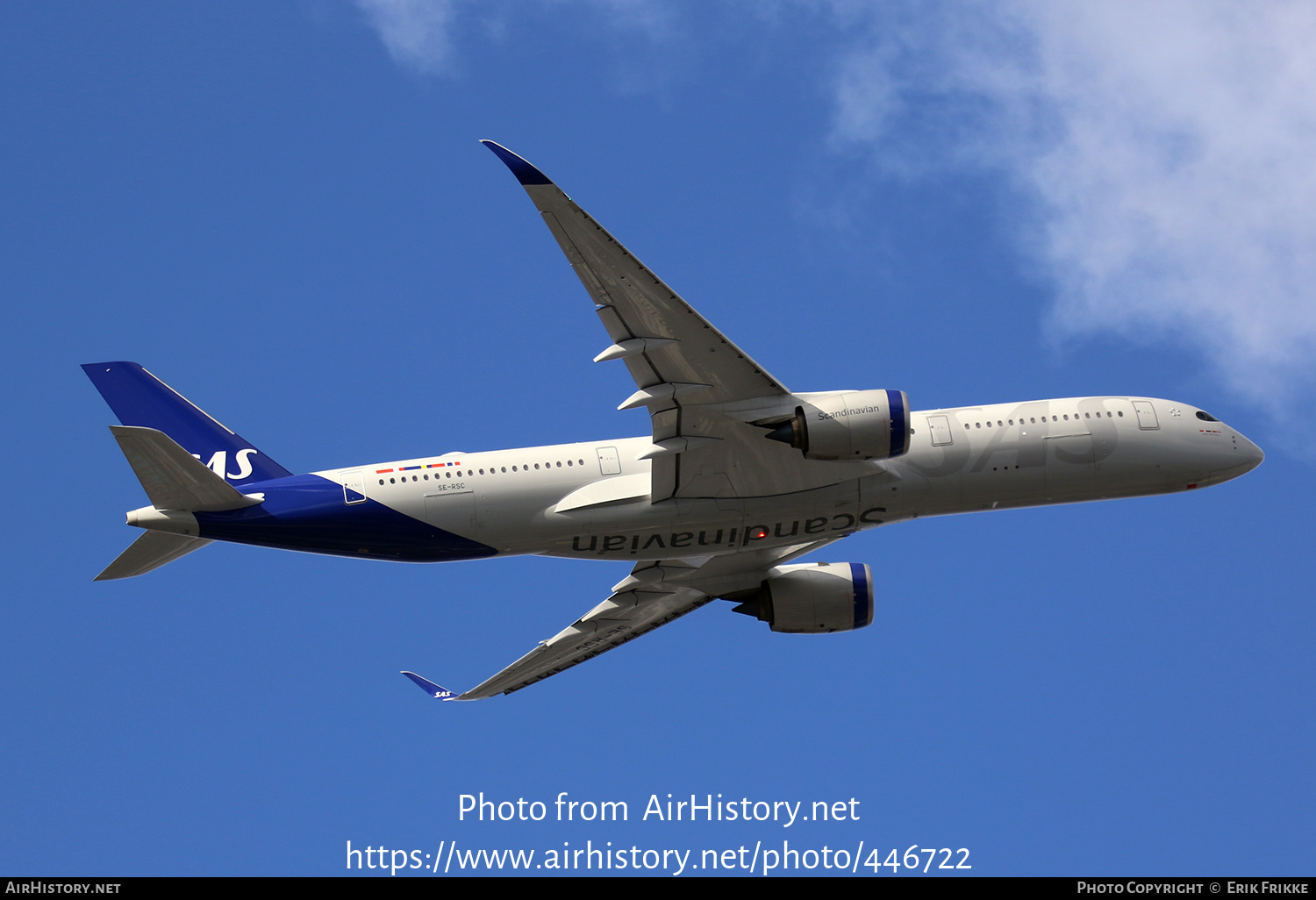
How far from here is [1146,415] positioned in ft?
113

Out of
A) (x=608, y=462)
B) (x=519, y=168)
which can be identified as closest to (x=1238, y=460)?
(x=608, y=462)

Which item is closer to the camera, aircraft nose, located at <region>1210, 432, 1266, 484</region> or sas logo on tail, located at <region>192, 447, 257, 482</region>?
sas logo on tail, located at <region>192, 447, 257, 482</region>

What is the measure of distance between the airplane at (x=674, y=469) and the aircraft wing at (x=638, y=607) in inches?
137

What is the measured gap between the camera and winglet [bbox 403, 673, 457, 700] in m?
40.4

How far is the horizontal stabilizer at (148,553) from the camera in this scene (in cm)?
3209

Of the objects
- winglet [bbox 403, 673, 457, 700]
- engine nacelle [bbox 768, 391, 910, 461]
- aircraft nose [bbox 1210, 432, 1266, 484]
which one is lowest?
winglet [bbox 403, 673, 457, 700]

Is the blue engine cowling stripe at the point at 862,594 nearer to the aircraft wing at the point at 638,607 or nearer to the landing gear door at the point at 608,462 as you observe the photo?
the aircraft wing at the point at 638,607

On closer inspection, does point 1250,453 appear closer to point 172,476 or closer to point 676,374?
point 676,374

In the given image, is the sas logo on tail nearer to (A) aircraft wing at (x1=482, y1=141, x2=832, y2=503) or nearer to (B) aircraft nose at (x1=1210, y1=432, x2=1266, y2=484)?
(A) aircraft wing at (x1=482, y1=141, x2=832, y2=503)

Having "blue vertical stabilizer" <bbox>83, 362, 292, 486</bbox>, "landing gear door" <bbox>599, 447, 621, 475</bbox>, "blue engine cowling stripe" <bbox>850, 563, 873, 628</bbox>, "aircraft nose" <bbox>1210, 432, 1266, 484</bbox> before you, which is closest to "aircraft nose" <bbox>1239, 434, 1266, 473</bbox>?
"aircraft nose" <bbox>1210, 432, 1266, 484</bbox>

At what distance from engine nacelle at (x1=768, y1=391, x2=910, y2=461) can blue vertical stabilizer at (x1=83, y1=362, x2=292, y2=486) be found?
13.0 metres

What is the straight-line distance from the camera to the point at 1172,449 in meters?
34.4

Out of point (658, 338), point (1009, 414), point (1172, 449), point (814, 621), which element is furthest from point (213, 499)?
point (1172, 449)
